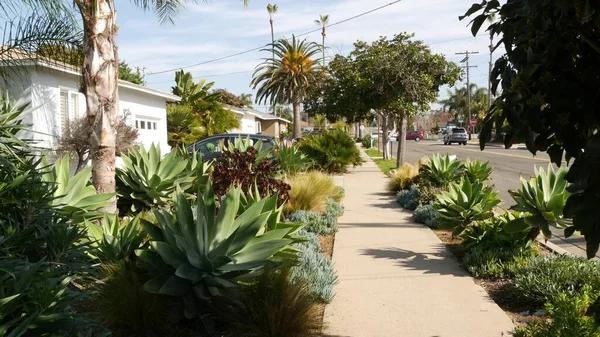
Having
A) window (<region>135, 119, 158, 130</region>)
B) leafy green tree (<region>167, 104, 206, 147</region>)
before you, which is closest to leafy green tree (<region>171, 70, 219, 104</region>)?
Result: leafy green tree (<region>167, 104, 206, 147</region>)

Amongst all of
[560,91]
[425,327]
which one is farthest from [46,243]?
[560,91]

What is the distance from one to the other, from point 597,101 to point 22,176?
442 cm

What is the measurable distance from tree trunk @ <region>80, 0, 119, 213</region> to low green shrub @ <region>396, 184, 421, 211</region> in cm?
632

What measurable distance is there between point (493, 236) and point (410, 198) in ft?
18.5

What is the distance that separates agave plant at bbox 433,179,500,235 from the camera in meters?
7.96

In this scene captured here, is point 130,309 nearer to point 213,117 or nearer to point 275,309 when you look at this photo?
point 275,309

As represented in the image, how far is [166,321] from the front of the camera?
4773mm

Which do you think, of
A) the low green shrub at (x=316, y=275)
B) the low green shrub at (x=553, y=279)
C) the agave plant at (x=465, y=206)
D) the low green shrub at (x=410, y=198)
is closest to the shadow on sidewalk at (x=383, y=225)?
the low green shrub at (x=410, y=198)

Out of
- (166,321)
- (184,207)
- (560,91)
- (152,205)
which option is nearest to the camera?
(560,91)

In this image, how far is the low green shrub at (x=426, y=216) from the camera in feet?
33.7

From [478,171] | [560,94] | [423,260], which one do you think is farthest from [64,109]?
[560,94]

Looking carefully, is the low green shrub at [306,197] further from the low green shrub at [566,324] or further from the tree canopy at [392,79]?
the tree canopy at [392,79]

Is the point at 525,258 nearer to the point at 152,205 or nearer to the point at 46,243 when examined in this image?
the point at 46,243

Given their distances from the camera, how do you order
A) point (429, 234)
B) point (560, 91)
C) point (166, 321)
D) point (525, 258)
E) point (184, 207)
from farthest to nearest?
point (429, 234) → point (525, 258) → point (184, 207) → point (166, 321) → point (560, 91)
